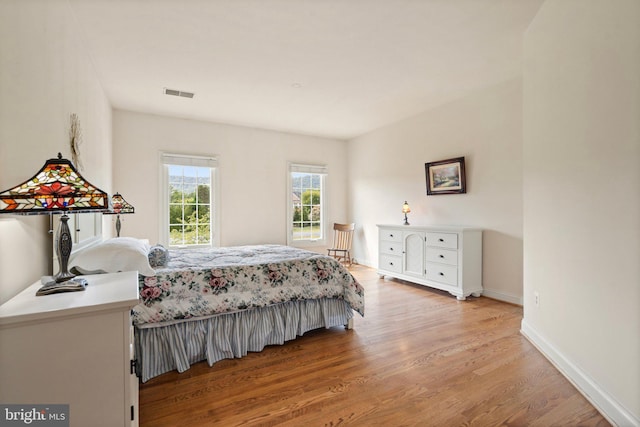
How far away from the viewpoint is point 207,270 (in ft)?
7.88

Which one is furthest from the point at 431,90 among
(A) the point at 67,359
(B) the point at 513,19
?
(A) the point at 67,359

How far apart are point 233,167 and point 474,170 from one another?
376 cm

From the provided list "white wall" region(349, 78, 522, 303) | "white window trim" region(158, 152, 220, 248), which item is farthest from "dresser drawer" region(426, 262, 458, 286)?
"white window trim" region(158, 152, 220, 248)

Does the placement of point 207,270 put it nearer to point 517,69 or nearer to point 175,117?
point 175,117

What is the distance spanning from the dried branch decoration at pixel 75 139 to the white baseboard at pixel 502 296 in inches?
178

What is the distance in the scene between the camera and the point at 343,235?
244 inches

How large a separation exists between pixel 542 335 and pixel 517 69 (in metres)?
2.73

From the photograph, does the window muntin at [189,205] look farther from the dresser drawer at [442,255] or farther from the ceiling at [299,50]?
the dresser drawer at [442,255]

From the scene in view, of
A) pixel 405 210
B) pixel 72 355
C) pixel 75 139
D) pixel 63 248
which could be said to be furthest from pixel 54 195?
pixel 405 210

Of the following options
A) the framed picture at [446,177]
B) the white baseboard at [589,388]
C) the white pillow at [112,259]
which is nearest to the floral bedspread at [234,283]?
the white pillow at [112,259]

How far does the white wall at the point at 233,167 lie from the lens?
4.57 meters

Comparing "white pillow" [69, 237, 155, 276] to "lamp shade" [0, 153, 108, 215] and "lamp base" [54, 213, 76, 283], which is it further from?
"lamp shade" [0, 153, 108, 215]

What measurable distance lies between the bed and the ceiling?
1792 mm

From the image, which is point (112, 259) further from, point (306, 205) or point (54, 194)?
point (306, 205)
